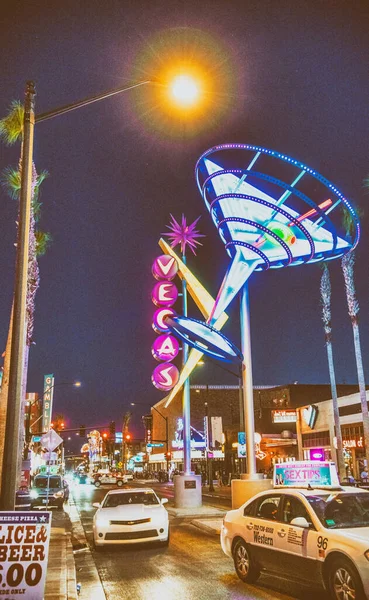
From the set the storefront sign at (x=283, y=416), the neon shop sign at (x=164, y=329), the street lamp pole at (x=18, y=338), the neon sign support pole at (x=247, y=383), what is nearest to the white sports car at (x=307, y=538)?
the street lamp pole at (x=18, y=338)

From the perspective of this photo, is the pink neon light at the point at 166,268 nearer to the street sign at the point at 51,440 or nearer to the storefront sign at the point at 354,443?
the street sign at the point at 51,440

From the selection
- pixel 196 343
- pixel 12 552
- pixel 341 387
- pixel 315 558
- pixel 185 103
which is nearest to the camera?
pixel 12 552

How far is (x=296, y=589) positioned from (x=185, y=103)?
28.0ft

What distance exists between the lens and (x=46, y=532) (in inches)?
256

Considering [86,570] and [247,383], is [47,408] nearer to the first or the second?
[247,383]

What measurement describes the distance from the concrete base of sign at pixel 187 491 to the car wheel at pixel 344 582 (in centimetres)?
1695

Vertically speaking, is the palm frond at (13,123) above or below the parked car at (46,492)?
above

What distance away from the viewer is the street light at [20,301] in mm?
7059

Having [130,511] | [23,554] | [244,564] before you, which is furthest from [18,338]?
[130,511]

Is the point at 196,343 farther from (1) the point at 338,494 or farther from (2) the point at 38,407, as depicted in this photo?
(2) the point at 38,407

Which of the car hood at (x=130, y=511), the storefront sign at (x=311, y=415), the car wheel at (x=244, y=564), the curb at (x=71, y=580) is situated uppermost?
the storefront sign at (x=311, y=415)

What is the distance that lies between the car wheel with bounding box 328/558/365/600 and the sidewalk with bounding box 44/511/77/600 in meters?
3.79

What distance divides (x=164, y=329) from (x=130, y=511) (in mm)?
12061

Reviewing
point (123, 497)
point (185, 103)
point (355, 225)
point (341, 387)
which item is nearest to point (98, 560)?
point (123, 497)
